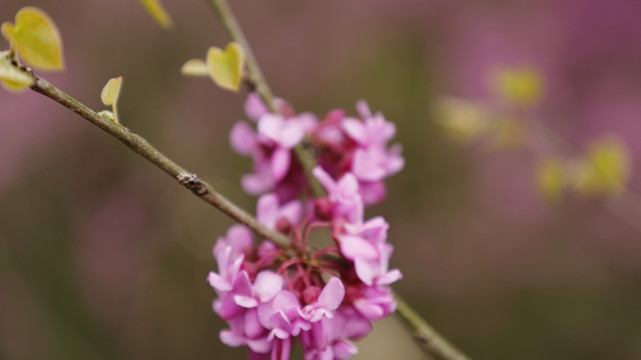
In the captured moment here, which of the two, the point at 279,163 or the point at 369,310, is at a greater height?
the point at 279,163

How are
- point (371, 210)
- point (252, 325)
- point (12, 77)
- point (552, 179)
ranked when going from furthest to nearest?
point (371, 210) < point (552, 179) < point (252, 325) < point (12, 77)

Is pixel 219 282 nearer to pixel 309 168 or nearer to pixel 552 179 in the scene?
pixel 309 168

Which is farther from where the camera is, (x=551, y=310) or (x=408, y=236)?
(x=408, y=236)

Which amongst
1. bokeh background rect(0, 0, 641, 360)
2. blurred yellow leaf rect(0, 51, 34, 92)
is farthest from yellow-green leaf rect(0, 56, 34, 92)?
bokeh background rect(0, 0, 641, 360)

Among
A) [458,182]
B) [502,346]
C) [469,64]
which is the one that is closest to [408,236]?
[458,182]

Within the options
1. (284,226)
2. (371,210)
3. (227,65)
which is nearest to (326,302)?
(284,226)

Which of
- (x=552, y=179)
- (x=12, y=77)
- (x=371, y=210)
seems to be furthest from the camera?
(x=371, y=210)

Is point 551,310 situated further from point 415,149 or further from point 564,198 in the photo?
point 415,149
